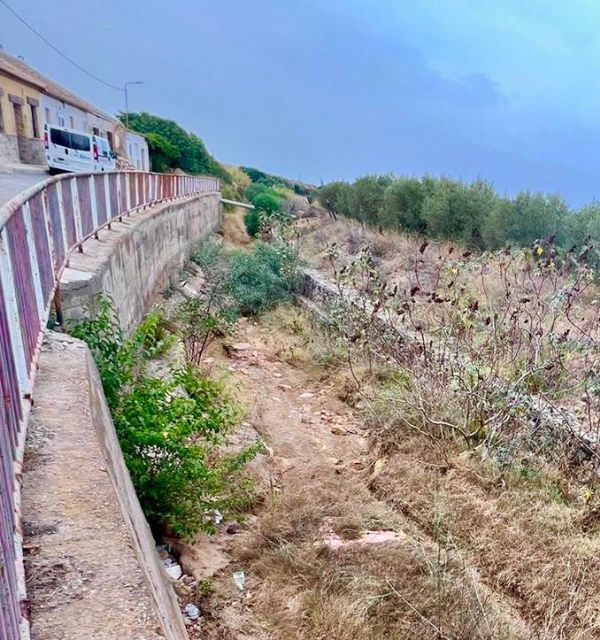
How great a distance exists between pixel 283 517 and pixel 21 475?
6.48 feet

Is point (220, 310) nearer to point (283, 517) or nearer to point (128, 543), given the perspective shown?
point (283, 517)

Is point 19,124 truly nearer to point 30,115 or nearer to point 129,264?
point 30,115

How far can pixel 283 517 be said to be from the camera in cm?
333

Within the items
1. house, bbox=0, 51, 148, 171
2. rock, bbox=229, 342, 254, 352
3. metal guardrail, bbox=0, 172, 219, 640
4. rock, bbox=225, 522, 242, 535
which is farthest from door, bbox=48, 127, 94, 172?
rock, bbox=225, 522, 242, 535

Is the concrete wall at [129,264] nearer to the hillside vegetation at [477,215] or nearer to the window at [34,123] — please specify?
the hillside vegetation at [477,215]

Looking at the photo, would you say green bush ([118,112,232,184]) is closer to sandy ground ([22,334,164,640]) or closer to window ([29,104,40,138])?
window ([29,104,40,138])

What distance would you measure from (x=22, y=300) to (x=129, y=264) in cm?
361

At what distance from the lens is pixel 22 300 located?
2355 mm

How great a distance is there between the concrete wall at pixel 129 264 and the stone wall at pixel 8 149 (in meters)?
11.8

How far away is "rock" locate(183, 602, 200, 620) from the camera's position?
8.79ft

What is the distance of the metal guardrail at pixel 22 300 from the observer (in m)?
1.27

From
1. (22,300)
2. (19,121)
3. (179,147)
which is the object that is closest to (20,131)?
(19,121)

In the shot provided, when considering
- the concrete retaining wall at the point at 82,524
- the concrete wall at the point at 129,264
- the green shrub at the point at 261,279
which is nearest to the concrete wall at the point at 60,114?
the concrete wall at the point at 129,264

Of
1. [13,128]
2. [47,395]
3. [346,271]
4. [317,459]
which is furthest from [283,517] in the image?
[13,128]
